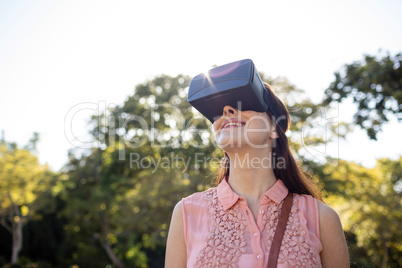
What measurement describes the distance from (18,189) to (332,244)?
2285 centimetres

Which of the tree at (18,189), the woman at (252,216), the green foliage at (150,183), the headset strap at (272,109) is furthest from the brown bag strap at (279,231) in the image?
the tree at (18,189)

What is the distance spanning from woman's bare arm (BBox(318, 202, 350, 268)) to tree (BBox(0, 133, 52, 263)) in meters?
22.4

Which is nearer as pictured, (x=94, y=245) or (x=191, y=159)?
(x=191, y=159)

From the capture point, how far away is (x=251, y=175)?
2.13 metres

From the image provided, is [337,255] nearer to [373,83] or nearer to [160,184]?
[373,83]

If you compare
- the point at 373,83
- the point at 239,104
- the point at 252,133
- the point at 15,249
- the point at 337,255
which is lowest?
the point at 15,249

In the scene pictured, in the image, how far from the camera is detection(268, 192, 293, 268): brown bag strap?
176 centimetres

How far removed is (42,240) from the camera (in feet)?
72.5

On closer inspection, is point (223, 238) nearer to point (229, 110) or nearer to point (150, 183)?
point (229, 110)

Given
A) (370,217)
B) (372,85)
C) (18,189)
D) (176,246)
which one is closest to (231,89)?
(176,246)

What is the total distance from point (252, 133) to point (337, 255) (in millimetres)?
892

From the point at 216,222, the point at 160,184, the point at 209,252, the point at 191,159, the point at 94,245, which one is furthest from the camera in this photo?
the point at 94,245

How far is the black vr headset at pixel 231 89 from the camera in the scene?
6.44 feet

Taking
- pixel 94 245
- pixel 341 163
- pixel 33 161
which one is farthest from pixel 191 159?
pixel 33 161
